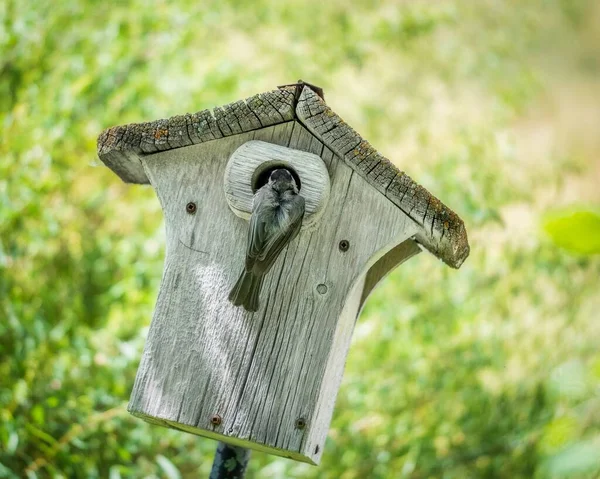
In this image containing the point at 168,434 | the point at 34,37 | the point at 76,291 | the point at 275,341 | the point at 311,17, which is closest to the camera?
the point at 275,341

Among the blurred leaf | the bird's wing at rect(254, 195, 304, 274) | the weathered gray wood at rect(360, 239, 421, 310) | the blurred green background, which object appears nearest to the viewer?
the blurred leaf

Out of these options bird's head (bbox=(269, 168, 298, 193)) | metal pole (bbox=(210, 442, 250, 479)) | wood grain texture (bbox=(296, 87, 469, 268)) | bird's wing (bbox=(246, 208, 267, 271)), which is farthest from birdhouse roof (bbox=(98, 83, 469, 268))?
metal pole (bbox=(210, 442, 250, 479))

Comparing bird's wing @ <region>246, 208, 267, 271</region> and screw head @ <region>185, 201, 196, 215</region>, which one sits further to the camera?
screw head @ <region>185, 201, 196, 215</region>

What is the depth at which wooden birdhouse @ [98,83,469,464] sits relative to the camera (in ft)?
5.46

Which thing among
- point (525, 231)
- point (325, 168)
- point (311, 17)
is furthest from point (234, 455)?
point (311, 17)

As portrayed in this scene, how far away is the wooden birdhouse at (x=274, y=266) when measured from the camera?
1.67m

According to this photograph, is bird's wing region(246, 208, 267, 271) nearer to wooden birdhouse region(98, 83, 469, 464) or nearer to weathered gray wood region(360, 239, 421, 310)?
wooden birdhouse region(98, 83, 469, 464)

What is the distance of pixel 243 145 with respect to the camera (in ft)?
5.75

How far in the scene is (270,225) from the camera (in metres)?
1.62

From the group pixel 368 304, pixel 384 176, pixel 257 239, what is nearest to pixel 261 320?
pixel 257 239

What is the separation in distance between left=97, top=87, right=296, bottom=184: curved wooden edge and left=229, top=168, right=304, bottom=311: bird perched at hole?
0.53 ft

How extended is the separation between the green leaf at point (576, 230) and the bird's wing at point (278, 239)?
3.50ft

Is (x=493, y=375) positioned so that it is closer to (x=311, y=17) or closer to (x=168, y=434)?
(x=168, y=434)

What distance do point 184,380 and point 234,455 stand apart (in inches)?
10.3
